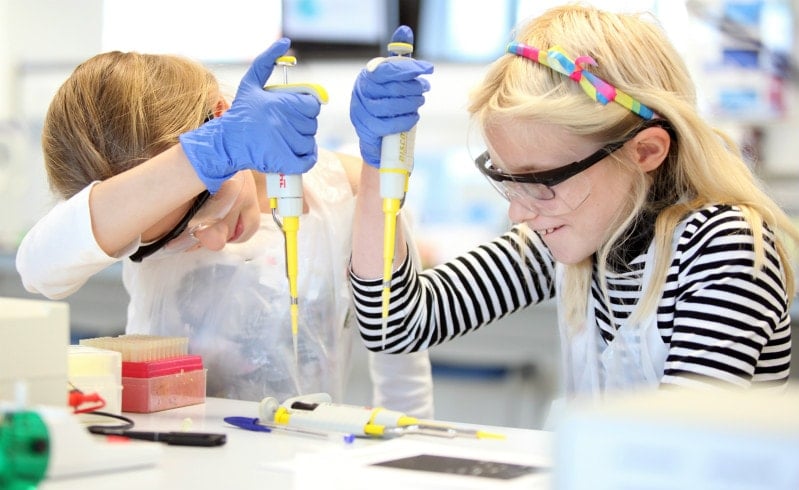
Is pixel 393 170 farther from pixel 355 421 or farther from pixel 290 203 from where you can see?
pixel 355 421

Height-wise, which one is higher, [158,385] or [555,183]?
[555,183]

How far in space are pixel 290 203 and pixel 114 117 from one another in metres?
0.40

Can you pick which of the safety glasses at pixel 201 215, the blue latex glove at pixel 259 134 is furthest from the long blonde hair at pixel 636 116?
the safety glasses at pixel 201 215

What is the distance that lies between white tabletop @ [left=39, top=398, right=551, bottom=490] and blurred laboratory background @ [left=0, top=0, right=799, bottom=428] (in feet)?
6.78

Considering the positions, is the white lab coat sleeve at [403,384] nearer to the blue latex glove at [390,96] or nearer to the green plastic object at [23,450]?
the blue latex glove at [390,96]

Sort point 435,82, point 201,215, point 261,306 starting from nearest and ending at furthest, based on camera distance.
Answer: point 201,215, point 261,306, point 435,82

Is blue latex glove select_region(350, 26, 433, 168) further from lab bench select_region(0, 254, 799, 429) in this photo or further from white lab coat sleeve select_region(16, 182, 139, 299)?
lab bench select_region(0, 254, 799, 429)

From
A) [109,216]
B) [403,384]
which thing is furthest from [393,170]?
[403,384]

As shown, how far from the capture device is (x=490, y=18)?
13.4ft

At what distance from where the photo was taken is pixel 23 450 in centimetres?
86

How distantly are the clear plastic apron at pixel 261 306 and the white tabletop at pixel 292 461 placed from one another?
0.38 metres

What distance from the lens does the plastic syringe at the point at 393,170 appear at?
1295mm

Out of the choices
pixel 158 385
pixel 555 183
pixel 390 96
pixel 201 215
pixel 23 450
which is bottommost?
pixel 158 385

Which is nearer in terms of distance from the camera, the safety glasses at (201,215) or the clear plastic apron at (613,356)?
the clear plastic apron at (613,356)
